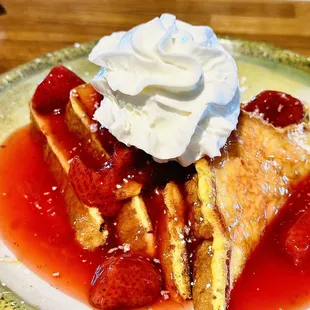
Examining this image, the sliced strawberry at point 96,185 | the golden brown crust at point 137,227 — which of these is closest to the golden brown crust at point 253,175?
the golden brown crust at point 137,227

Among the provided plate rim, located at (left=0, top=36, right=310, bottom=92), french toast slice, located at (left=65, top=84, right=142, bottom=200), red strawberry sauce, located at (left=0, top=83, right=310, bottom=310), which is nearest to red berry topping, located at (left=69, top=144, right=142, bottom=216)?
french toast slice, located at (left=65, top=84, right=142, bottom=200)

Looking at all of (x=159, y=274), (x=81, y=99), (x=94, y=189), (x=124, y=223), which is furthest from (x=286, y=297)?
(x=81, y=99)

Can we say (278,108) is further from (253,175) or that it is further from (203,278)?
(203,278)

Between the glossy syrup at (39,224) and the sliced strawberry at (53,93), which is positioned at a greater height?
the sliced strawberry at (53,93)

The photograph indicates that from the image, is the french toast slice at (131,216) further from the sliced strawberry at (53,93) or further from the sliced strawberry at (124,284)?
the sliced strawberry at (53,93)

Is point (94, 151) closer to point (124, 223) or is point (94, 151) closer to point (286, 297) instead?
point (124, 223)
